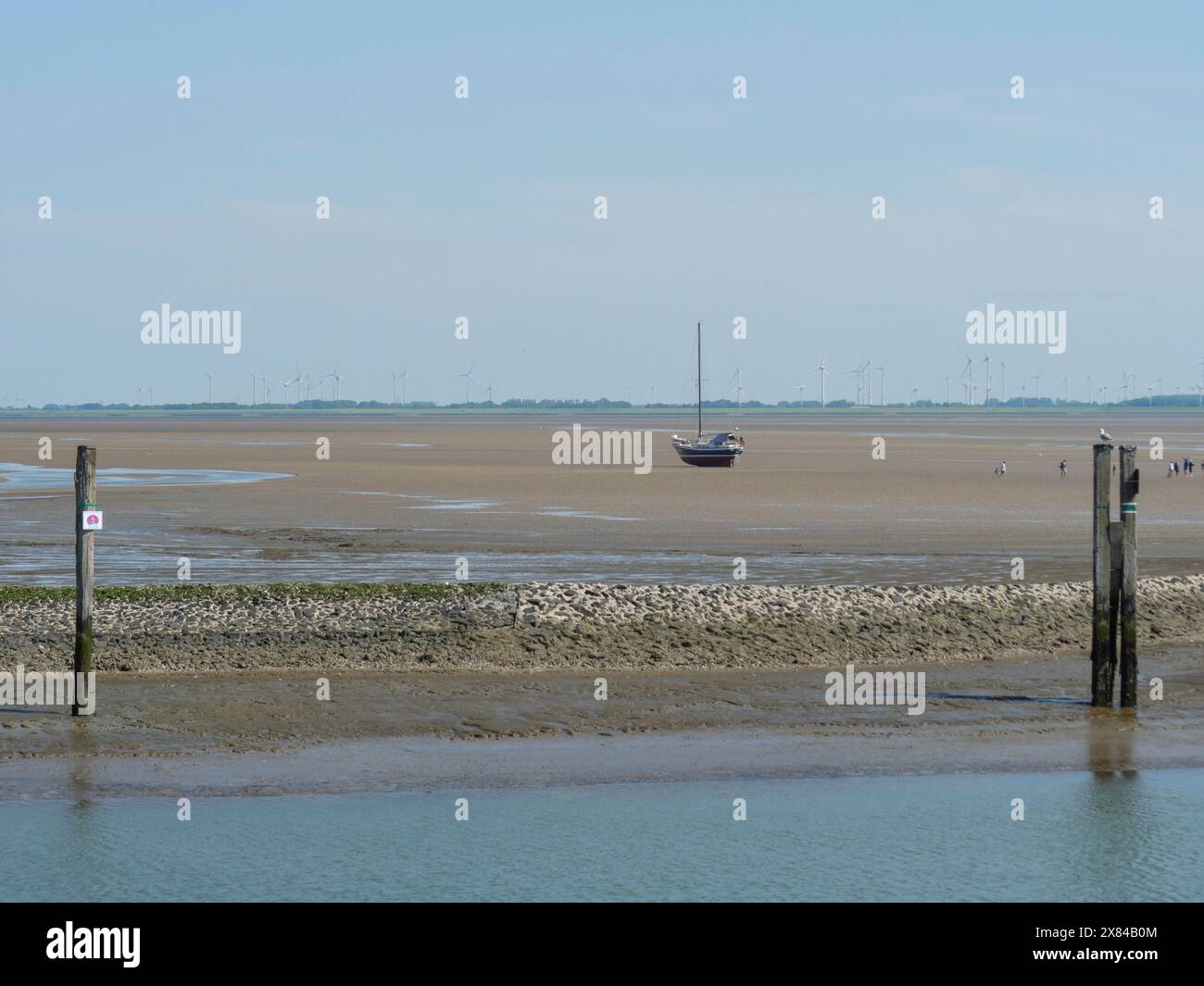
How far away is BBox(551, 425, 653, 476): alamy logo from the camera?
80188 mm

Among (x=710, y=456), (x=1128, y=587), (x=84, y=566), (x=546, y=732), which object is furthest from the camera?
(x=710, y=456)

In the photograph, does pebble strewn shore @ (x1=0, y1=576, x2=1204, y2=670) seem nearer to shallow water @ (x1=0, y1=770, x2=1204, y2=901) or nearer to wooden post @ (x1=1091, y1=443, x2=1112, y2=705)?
wooden post @ (x1=1091, y1=443, x2=1112, y2=705)

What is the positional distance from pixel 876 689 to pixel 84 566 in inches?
394

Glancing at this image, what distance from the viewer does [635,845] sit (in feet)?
46.8

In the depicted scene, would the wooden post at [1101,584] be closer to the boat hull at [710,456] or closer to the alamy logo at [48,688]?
the alamy logo at [48,688]

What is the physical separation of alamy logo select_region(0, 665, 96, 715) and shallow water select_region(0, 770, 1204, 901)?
320 cm

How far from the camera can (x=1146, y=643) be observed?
76.2 feet

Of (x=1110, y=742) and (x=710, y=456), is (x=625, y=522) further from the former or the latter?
(x=710, y=456)

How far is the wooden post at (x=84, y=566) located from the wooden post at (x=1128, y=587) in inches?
495

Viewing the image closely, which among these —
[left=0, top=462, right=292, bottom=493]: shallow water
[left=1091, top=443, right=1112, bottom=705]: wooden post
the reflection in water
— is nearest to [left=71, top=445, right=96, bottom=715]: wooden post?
the reflection in water

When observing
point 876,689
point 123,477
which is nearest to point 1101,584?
point 876,689
